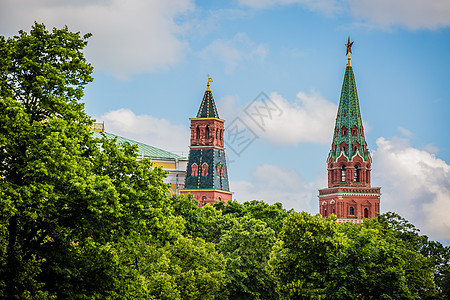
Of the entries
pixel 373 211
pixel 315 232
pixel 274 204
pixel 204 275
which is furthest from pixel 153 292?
pixel 373 211

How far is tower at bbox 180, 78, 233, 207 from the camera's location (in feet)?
384

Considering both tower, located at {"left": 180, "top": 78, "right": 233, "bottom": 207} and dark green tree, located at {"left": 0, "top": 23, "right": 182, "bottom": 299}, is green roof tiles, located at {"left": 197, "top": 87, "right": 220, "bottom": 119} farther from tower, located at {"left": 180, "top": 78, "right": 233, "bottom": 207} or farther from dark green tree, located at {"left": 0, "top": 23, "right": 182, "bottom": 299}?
dark green tree, located at {"left": 0, "top": 23, "right": 182, "bottom": 299}

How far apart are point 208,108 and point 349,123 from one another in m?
35.1

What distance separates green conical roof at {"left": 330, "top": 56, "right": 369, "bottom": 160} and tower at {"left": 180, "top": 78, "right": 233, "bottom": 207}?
3173 centimetres

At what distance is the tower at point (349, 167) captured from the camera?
139125 mm

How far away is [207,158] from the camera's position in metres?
118

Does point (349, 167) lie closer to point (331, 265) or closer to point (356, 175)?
point (356, 175)

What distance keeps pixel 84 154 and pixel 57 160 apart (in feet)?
13.5

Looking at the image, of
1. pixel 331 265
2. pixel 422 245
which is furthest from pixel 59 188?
pixel 422 245

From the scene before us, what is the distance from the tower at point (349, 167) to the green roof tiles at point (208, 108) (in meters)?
33.1

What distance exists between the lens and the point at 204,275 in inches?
2030

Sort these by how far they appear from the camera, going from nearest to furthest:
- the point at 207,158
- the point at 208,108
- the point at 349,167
A: the point at 207,158, the point at 208,108, the point at 349,167

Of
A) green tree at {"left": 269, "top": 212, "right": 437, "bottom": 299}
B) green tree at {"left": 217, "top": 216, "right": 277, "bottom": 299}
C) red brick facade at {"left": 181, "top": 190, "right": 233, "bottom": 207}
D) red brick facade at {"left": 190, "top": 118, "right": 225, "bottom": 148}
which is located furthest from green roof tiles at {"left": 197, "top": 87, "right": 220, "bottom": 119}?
green tree at {"left": 269, "top": 212, "right": 437, "bottom": 299}

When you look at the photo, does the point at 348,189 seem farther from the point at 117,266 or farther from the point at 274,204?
the point at 117,266
